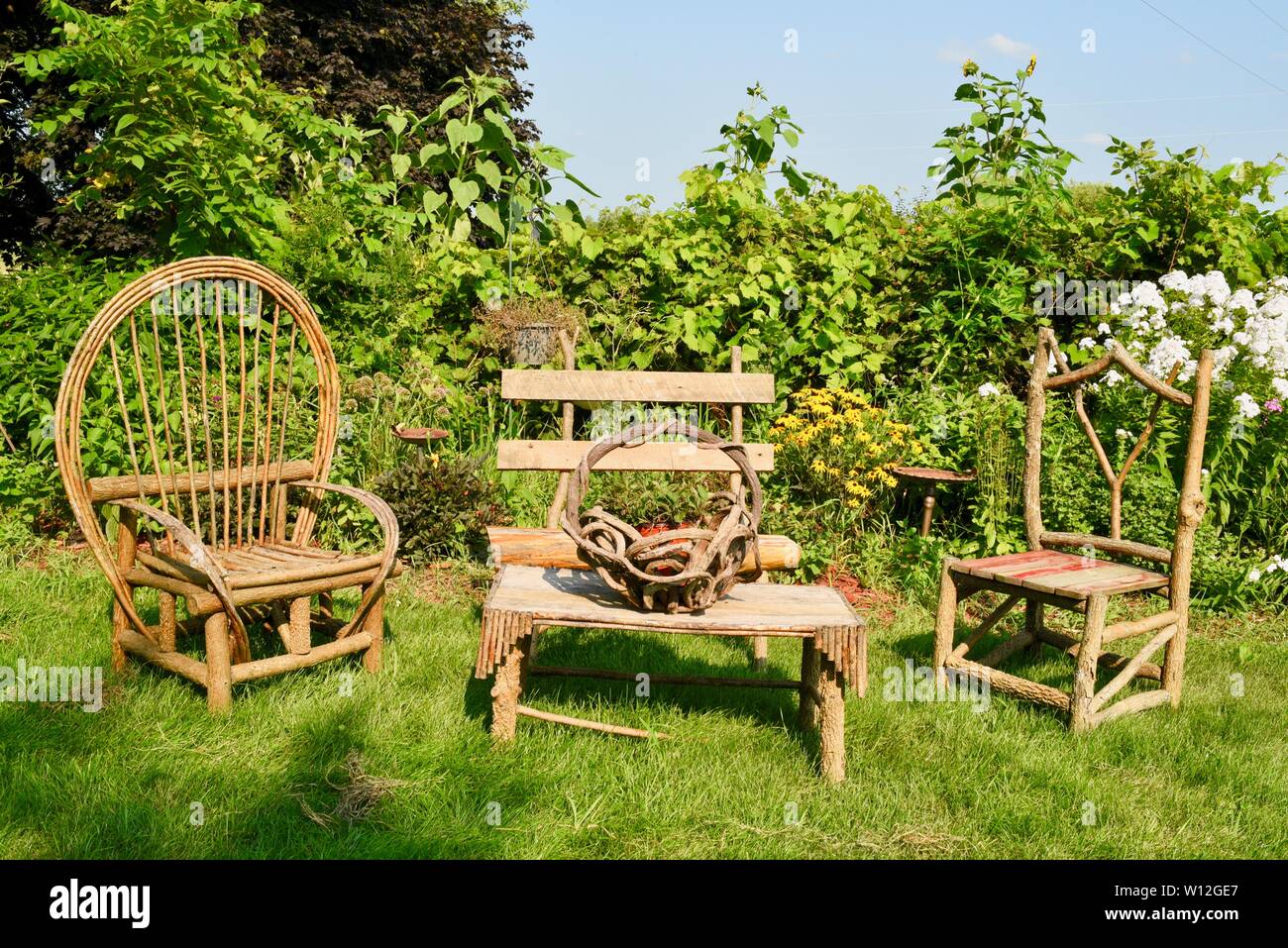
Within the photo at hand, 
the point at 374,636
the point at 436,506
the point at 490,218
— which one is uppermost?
the point at 490,218

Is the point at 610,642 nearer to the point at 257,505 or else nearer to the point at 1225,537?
the point at 257,505

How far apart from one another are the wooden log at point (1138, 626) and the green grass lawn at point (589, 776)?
0.31 metres

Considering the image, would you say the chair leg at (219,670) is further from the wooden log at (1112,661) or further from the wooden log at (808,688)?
the wooden log at (1112,661)

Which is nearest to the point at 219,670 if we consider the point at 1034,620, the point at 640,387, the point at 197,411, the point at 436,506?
the point at 436,506

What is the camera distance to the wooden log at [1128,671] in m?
3.32

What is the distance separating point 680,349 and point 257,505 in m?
2.51

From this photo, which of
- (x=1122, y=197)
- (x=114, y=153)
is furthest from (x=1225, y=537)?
(x=114, y=153)

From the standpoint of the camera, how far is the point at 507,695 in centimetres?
294

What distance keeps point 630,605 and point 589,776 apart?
498 mm

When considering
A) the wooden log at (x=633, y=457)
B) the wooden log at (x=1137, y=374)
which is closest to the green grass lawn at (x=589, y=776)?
Answer: the wooden log at (x=633, y=457)

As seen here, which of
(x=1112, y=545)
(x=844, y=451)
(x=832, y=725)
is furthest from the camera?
(x=844, y=451)

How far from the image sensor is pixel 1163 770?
3.09 m

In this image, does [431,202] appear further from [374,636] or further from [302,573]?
[302,573]

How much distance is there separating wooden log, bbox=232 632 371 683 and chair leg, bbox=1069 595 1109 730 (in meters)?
2.41
